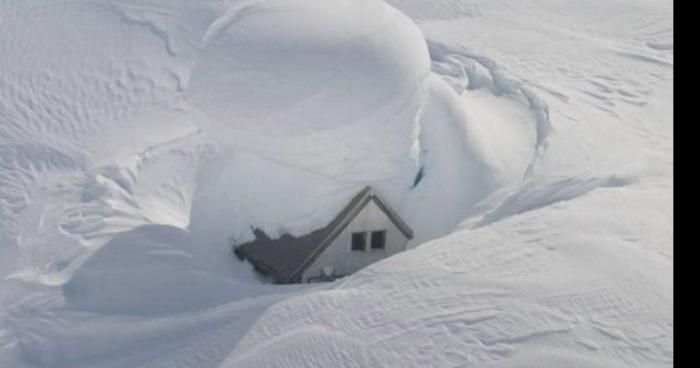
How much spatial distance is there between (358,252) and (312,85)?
1.98 m

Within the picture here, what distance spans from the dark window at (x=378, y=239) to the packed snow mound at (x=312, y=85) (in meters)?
0.69

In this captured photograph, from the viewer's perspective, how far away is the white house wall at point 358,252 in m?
11.2

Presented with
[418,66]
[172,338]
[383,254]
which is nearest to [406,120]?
[418,66]

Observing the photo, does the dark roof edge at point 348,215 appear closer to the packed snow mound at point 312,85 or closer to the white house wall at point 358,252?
the white house wall at point 358,252

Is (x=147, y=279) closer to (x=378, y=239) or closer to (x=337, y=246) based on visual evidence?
(x=337, y=246)

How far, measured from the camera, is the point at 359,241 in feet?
37.4

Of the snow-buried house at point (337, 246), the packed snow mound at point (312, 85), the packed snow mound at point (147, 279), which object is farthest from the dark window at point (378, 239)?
the packed snow mound at point (147, 279)

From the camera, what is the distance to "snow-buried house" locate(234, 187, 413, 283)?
36.5 ft

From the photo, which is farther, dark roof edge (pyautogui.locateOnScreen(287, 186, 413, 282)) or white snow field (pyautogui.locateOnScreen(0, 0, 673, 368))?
dark roof edge (pyautogui.locateOnScreen(287, 186, 413, 282))

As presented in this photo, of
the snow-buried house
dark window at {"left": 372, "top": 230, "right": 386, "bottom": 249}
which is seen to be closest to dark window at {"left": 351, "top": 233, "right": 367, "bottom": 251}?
the snow-buried house

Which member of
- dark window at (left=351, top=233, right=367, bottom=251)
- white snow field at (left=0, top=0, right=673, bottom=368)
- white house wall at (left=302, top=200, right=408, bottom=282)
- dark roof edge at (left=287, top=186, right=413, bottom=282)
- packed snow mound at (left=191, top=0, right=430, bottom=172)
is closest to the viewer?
white snow field at (left=0, top=0, right=673, bottom=368)

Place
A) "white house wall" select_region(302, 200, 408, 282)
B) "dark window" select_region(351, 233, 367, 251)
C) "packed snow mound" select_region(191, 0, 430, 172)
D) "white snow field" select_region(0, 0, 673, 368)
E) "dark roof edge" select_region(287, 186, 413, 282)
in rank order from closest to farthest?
1. "white snow field" select_region(0, 0, 673, 368)
2. "packed snow mound" select_region(191, 0, 430, 172)
3. "dark roof edge" select_region(287, 186, 413, 282)
4. "white house wall" select_region(302, 200, 408, 282)
5. "dark window" select_region(351, 233, 367, 251)

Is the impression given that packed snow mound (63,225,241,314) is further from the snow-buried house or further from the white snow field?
the snow-buried house

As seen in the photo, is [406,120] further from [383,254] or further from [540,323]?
[540,323]
